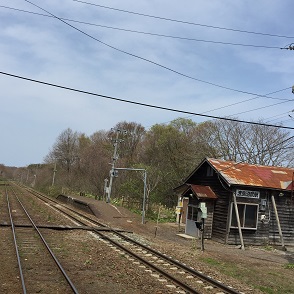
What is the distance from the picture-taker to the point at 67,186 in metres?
61.1

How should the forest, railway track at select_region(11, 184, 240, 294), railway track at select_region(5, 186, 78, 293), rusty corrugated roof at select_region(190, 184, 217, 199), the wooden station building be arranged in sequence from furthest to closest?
the forest
rusty corrugated roof at select_region(190, 184, 217, 199)
the wooden station building
railway track at select_region(11, 184, 240, 294)
railway track at select_region(5, 186, 78, 293)

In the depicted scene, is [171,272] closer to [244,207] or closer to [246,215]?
[244,207]

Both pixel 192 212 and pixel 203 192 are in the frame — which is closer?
pixel 203 192

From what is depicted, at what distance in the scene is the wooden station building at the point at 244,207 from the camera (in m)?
21.2

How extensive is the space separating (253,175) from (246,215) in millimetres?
2890

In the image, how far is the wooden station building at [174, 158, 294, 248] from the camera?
834 inches

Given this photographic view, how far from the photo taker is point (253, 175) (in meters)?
23.2

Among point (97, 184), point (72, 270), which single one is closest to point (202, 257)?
point (72, 270)

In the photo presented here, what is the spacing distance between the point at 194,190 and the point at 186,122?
30230 mm

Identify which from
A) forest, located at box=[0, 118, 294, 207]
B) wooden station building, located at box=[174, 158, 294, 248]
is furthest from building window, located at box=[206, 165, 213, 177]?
forest, located at box=[0, 118, 294, 207]

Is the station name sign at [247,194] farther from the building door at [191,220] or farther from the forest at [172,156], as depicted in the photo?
the forest at [172,156]

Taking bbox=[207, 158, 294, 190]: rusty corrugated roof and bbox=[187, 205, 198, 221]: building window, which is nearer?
bbox=[207, 158, 294, 190]: rusty corrugated roof

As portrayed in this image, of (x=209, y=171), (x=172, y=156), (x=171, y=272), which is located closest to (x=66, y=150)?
(x=172, y=156)

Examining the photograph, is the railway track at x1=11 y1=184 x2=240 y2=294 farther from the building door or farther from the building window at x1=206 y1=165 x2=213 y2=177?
the building window at x1=206 y1=165 x2=213 y2=177
